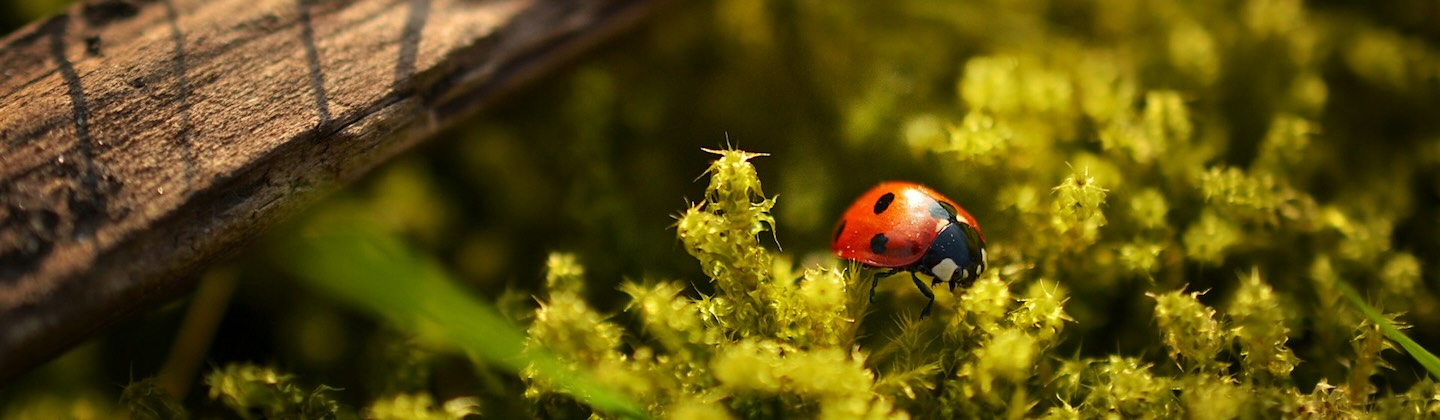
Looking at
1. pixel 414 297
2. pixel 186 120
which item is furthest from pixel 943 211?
pixel 186 120

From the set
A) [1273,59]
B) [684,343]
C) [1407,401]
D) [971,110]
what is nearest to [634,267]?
[684,343]

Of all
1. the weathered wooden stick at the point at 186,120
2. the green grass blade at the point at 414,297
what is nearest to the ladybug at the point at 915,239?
the green grass blade at the point at 414,297

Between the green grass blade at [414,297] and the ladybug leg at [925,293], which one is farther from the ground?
the green grass blade at [414,297]

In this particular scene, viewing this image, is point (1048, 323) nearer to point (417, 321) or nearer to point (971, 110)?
point (971, 110)

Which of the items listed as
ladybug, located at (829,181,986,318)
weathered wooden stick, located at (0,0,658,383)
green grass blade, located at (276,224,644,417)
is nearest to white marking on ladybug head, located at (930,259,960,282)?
ladybug, located at (829,181,986,318)

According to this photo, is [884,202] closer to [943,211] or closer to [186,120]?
[943,211]

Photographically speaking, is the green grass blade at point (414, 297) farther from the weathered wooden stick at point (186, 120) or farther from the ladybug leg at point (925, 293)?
the ladybug leg at point (925, 293)
